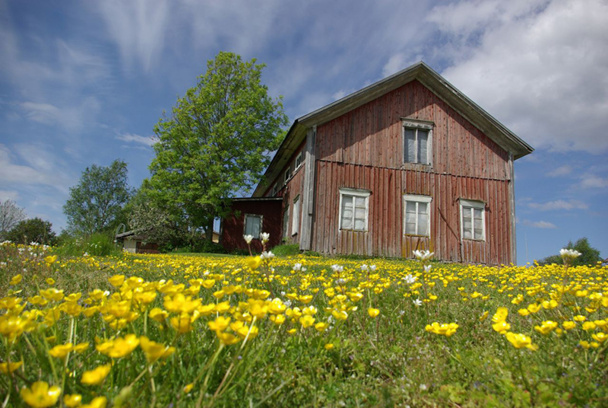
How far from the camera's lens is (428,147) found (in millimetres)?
14766

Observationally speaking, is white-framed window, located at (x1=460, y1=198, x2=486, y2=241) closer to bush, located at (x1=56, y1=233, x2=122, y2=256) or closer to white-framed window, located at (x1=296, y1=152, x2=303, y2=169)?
white-framed window, located at (x1=296, y1=152, x2=303, y2=169)

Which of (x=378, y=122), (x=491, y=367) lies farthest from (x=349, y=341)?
(x=378, y=122)

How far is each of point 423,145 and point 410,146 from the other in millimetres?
606

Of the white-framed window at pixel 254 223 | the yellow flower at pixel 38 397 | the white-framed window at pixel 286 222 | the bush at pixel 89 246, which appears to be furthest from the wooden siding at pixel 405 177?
the yellow flower at pixel 38 397

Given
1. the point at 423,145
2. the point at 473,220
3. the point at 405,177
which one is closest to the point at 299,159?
the point at 405,177

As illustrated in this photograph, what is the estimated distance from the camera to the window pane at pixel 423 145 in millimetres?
14698

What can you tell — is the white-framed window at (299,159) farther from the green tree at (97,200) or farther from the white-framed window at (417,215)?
the green tree at (97,200)

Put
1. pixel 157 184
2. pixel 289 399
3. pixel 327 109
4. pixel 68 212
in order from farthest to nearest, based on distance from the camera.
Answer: pixel 68 212, pixel 157 184, pixel 327 109, pixel 289 399

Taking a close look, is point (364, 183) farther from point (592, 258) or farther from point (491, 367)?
point (592, 258)

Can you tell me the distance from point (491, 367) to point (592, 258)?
1302 inches

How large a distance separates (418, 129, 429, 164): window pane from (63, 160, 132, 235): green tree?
3753 cm

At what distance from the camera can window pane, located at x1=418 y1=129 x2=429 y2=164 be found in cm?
1470

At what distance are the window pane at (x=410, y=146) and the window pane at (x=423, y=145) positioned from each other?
0.24 m

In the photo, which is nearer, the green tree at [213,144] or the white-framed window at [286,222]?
the white-framed window at [286,222]
